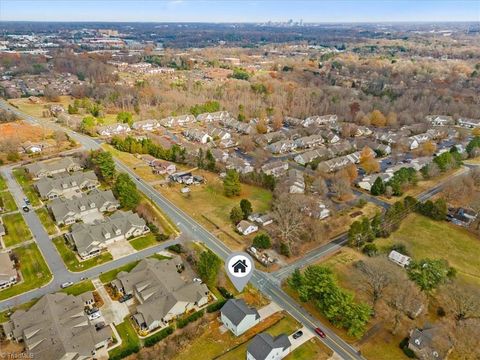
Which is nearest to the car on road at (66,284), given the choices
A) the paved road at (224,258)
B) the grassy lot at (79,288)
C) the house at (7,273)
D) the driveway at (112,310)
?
the grassy lot at (79,288)

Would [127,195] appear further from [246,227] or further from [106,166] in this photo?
[246,227]

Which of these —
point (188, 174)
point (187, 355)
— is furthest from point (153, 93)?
point (187, 355)

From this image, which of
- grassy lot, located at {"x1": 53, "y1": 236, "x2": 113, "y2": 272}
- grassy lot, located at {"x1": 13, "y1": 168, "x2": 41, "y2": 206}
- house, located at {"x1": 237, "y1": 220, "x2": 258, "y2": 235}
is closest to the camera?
grassy lot, located at {"x1": 53, "y1": 236, "x2": 113, "y2": 272}

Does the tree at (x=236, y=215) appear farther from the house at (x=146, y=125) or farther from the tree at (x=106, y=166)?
the house at (x=146, y=125)

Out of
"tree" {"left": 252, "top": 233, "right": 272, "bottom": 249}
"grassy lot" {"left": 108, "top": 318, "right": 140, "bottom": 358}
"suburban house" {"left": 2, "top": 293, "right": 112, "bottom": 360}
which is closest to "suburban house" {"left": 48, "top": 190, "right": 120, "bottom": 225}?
"suburban house" {"left": 2, "top": 293, "right": 112, "bottom": 360}

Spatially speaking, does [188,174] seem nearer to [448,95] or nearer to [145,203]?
[145,203]

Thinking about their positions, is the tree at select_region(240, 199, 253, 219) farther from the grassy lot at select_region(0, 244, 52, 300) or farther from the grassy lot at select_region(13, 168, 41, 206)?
the grassy lot at select_region(13, 168, 41, 206)
